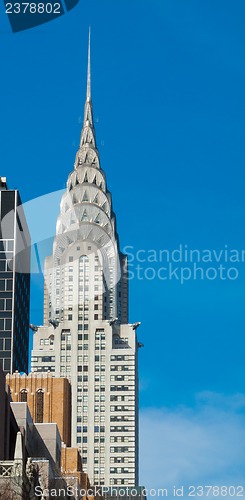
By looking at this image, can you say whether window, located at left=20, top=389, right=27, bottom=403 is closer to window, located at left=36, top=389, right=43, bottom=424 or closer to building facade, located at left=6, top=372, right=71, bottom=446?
building facade, located at left=6, top=372, right=71, bottom=446

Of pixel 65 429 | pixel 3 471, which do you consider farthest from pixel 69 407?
pixel 3 471

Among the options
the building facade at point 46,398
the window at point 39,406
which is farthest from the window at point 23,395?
the window at point 39,406

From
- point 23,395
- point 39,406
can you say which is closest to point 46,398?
point 39,406

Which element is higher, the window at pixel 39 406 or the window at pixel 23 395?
the window at pixel 23 395

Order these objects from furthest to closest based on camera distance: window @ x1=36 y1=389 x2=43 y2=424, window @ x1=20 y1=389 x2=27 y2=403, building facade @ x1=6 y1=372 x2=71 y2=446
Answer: window @ x1=20 y1=389 x2=27 y2=403 → building facade @ x1=6 y1=372 x2=71 y2=446 → window @ x1=36 y1=389 x2=43 y2=424

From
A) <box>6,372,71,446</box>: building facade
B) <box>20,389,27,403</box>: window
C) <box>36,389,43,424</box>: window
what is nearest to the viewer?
<box>36,389,43,424</box>: window

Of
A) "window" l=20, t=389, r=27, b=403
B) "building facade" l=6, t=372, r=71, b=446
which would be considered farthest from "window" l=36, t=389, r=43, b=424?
"window" l=20, t=389, r=27, b=403

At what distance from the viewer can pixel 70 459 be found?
168 meters

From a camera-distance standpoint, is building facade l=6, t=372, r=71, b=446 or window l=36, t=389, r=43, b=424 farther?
building facade l=6, t=372, r=71, b=446

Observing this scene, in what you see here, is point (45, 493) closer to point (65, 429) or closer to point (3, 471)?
point (3, 471)

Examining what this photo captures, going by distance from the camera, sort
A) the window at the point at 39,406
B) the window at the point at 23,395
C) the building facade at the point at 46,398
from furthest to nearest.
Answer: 1. the window at the point at 23,395
2. the building facade at the point at 46,398
3. the window at the point at 39,406

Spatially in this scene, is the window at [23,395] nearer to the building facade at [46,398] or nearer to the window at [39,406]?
the building facade at [46,398]

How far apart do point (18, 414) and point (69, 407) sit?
50794 mm

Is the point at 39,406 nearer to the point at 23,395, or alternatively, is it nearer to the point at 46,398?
the point at 46,398
